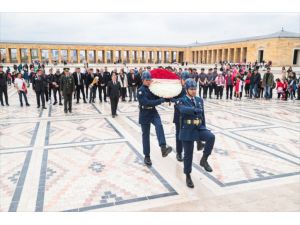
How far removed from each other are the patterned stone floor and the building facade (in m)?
37.7

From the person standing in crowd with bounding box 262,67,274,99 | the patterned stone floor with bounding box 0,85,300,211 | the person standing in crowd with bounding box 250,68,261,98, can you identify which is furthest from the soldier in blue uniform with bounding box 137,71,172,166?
the person standing in crowd with bounding box 262,67,274,99

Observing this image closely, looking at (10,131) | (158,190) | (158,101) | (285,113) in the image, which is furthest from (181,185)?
(285,113)

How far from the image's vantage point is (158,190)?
4000 millimetres

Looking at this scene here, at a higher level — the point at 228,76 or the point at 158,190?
the point at 228,76

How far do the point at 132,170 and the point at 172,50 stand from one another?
5942 centimetres

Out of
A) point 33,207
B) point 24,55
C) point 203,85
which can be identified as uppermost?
point 24,55

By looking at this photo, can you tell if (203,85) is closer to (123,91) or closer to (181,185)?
(123,91)

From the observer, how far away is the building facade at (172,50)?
4121cm

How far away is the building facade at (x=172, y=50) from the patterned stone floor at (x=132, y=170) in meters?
37.7

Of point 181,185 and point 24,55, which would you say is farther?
point 24,55

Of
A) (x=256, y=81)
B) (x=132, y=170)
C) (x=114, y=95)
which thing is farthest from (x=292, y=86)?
(x=132, y=170)

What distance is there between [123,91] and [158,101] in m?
9.12

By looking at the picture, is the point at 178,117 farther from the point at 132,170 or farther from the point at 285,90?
the point at 285,90

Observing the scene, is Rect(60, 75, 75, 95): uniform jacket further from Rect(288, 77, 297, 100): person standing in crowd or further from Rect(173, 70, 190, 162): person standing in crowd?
Rect(288, 77, 297, 100): person standing in crowd
